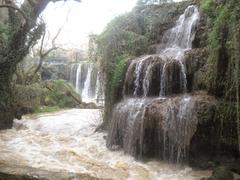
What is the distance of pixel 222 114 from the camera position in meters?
7.07

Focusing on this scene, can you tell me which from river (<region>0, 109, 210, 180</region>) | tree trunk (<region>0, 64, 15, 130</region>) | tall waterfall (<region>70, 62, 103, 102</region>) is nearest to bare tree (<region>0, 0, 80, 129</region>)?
tree trunk (<region>0, 64, 15, 130</region>)

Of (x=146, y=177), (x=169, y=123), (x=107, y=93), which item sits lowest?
(x=146, y=177)

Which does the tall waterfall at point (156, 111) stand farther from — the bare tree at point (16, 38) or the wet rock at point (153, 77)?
the bare tree at point (16, 38)

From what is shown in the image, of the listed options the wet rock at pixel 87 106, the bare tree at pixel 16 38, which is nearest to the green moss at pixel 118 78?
the bare tree at pixel 16 38

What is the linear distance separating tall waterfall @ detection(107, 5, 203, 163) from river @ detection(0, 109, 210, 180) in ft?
1.19

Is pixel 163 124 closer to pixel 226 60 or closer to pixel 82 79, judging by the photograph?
pixel 226 60

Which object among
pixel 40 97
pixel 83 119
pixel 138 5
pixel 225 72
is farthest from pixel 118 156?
pixel 40 97

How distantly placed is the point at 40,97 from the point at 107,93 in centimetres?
882

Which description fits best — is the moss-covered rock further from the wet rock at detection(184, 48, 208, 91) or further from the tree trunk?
the wet rock at detection(184, 48, 208, 91)

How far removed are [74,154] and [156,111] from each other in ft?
7.84

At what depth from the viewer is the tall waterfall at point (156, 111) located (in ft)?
24.1

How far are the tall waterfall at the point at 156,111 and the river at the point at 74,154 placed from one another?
1.19 feet

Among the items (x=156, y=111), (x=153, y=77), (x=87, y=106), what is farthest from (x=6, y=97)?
(x=87, y=106)

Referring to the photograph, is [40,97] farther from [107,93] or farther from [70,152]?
[70,152]
